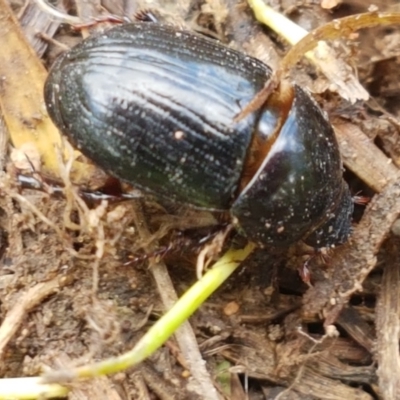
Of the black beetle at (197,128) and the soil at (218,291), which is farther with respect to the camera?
the soil at (218,291)

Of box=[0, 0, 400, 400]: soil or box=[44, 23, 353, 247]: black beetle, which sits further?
box=[0, 0, 400, 400]: soil

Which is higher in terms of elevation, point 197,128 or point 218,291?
point 197,128

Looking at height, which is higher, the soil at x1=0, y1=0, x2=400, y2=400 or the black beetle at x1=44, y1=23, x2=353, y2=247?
the black beetle at x1=44, y1=23, x2=353, y2=247

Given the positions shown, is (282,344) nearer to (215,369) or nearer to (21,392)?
(215,369)

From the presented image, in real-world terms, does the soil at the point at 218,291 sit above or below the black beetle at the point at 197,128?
below

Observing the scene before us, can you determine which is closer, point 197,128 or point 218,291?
point 197,128
